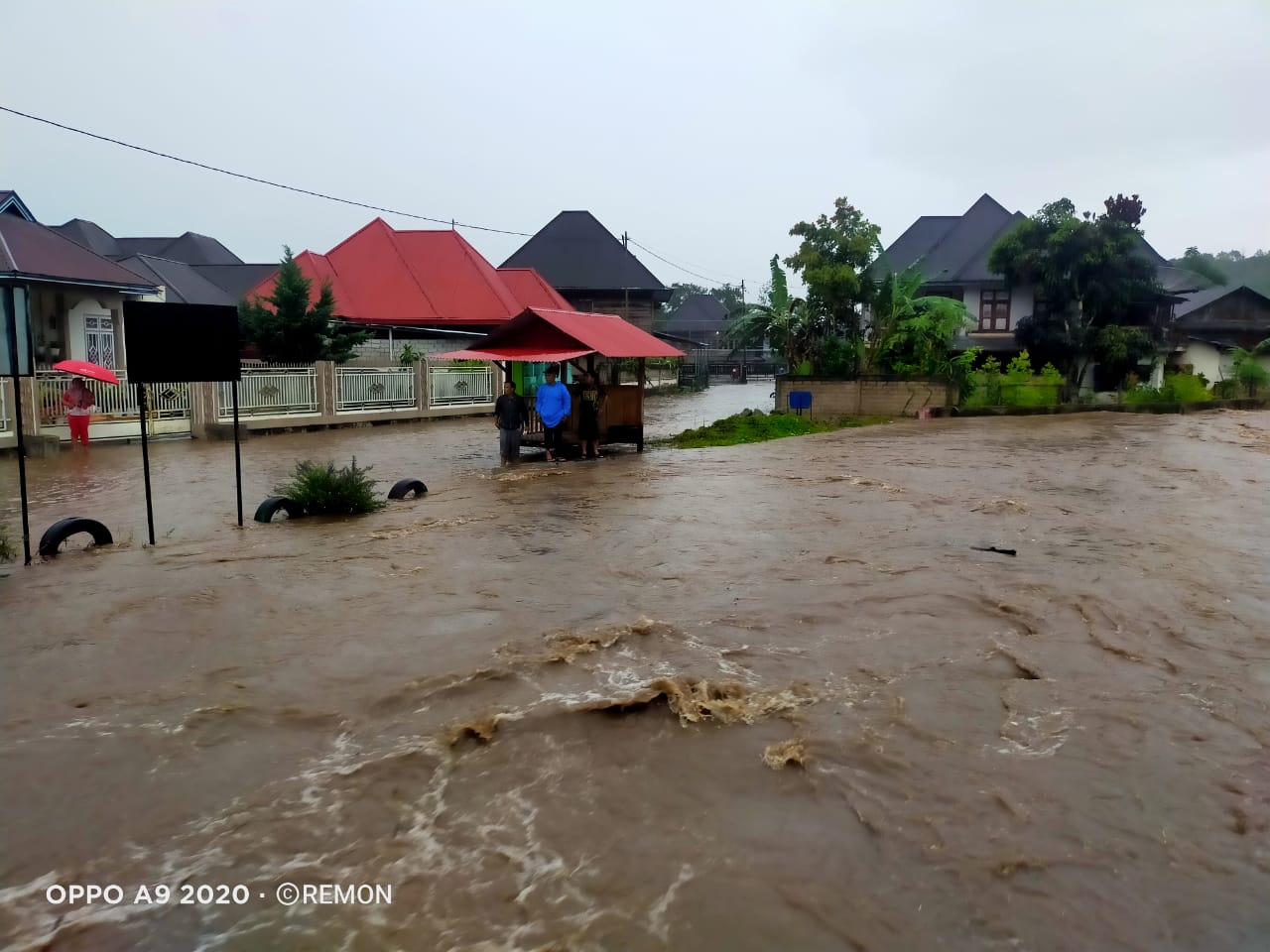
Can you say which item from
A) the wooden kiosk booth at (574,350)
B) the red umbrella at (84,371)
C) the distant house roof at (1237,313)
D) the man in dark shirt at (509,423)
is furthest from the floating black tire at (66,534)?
the distant house roof at (1237,313)

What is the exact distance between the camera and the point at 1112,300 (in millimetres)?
29562

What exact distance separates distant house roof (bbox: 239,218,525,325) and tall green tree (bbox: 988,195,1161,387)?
1737 cm

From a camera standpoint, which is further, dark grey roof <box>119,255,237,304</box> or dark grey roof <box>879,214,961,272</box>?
dark grey roof <box>879,214,961,272</box>

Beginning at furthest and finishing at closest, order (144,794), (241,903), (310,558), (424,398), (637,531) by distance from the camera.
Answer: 1. (424,398)
2. (637,531)
3. (310,558)
4. (144,794)
5. (241,903)

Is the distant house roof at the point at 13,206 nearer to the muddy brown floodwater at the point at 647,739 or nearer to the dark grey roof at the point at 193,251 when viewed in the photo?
the dark grey roof at the point at 193,251

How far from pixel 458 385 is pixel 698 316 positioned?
51.9 m

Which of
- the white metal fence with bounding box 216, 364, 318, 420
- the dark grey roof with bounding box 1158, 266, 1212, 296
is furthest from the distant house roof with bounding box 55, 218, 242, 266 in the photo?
the dark grey roof with bounding box 1158, 266, 1212, 296

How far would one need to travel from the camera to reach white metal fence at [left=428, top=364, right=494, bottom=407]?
28.6 meters

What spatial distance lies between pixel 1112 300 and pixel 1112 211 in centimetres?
257

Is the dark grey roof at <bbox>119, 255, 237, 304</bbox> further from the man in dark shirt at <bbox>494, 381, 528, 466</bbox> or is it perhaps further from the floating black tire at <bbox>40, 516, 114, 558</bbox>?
the floating black tire at <bbox>40, 516, 114, 558</bbox>

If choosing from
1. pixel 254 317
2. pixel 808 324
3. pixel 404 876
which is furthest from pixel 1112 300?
pixel 404 876

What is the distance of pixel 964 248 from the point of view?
36688mm

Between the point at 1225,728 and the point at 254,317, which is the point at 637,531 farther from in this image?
the point at 254,317

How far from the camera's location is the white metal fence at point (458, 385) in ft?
93.8
